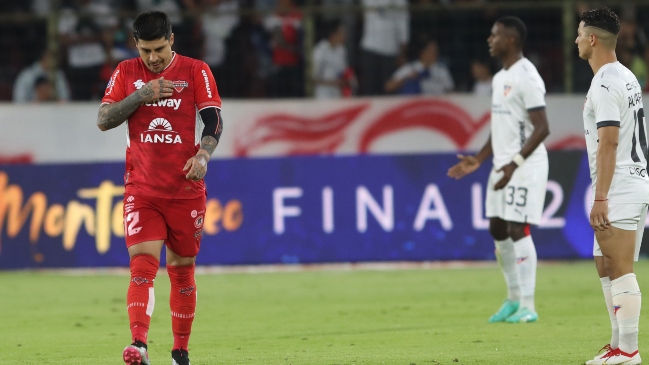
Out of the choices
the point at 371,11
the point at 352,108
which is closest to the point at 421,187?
the point at 352,108

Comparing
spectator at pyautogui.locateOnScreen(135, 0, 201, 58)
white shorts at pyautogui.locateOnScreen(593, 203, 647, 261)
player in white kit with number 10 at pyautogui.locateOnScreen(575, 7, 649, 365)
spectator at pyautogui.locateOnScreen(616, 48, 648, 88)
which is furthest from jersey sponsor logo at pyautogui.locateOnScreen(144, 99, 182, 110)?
spectator at pyautogui.locateOnScreen(616, 48, 648, 88)

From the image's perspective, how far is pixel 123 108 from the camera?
6.66 meters

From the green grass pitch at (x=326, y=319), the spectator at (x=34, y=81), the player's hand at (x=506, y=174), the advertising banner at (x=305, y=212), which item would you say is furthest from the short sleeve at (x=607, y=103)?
the spectator at (x=34, y=81)

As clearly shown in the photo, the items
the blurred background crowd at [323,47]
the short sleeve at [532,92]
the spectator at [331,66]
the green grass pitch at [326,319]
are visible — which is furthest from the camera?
the spectator at [331,66]

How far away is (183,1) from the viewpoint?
17.0 meters

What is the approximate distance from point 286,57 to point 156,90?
972cm

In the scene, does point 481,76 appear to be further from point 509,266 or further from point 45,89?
point 509,266

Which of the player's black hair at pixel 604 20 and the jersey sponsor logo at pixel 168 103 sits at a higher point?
the player's black hair at pixel 604 20

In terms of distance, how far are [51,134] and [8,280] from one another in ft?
8.65

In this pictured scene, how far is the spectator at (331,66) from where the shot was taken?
16062mm

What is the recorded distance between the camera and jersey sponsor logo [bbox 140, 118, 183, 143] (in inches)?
266

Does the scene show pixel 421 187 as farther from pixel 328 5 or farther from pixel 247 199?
pixel 328 5

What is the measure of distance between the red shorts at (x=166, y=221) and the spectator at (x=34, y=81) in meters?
9.80

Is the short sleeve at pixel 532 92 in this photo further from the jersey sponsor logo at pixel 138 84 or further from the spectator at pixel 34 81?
the spectator at pixel 34 81
